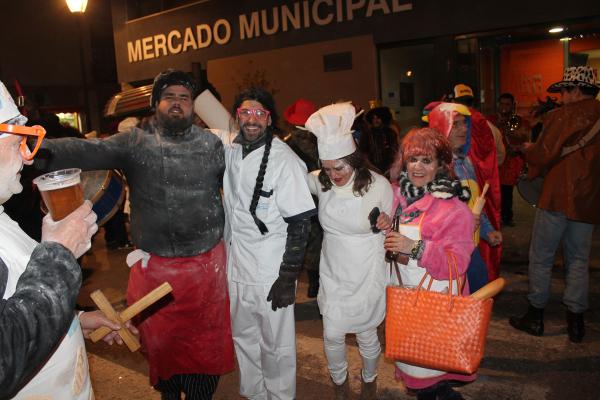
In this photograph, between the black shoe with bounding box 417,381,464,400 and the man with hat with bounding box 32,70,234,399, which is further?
the man with hat with bounding box 32,70,234,399

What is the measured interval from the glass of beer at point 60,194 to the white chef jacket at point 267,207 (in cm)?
156

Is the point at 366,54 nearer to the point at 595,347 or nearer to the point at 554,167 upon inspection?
the point at 554,167

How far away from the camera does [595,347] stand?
13.4 feet

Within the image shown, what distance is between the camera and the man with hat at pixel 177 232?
10.5ft

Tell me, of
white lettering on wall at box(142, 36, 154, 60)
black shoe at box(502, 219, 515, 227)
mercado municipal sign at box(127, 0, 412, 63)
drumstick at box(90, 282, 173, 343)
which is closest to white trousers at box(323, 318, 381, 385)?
drumstick at box(90, 282, 173, 343)

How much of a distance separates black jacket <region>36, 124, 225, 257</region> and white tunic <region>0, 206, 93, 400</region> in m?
1.42

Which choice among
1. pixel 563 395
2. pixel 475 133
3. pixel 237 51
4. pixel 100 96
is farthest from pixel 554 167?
pixel 100 96

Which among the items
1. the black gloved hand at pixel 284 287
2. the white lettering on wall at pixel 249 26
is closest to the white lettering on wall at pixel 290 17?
the white lettering on wall at pixel 249 26

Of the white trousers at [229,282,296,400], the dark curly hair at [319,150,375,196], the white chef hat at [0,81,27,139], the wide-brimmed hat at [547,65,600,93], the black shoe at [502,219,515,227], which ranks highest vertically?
the wide-brimmed hat at [547,65,600,93]

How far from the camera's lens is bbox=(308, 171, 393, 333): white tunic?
10.6 ft

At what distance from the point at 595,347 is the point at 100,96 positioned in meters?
25.0

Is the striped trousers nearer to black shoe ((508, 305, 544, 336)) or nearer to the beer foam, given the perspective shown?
the beer foam

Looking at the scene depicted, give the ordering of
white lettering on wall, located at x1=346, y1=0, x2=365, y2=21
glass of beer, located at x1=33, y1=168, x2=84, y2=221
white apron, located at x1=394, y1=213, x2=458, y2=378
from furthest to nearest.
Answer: white lettering on wall, located at x1=346, y1=0, x2=365, y2=21, white apron, located at x1=394, y1=213, x2=458, y2=378, glass of beer, located at x1=33, y1=168, x2=84, y2=221

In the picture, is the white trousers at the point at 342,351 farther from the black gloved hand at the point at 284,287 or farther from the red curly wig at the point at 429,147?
the red curly wig at the point at 429,147
